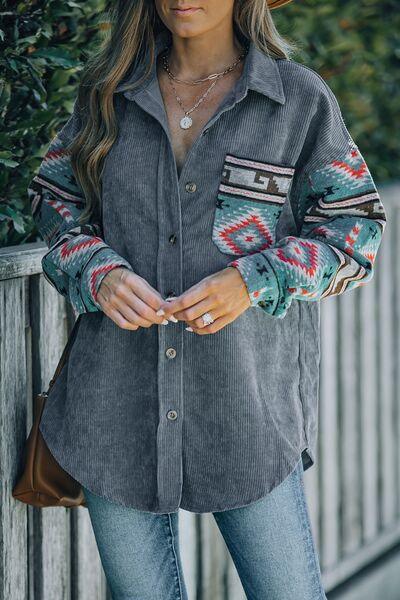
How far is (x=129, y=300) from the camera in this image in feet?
7.52

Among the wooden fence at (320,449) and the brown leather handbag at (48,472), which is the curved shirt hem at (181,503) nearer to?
the brown leather handbag at (48,472)

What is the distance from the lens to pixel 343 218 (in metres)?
2.43

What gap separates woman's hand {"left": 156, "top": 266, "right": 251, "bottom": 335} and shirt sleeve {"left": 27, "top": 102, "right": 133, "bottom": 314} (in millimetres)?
189

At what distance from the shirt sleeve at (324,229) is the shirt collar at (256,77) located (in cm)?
10

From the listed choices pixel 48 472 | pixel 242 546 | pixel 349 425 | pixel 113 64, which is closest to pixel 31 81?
pixel 113 64

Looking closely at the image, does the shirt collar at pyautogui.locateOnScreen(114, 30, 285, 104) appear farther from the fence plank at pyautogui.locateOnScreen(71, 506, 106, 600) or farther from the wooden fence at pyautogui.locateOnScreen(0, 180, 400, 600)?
the fence plank at pyautogui.locateOnScreen(71, 506, 106, 600)

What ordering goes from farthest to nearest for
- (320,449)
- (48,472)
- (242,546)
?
1. (320,449)
2. (48,472)
3. (242,546)

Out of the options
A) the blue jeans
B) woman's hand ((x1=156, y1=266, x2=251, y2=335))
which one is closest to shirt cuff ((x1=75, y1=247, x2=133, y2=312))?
woman's hand ((x1=156, y1=266, x2=251, y2=335))

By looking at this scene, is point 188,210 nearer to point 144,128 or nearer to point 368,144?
point 144,128

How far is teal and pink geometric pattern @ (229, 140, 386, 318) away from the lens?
2.31 m

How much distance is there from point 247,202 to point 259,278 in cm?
20

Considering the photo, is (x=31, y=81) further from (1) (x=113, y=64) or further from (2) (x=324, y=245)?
(2) (x=324, y=245)

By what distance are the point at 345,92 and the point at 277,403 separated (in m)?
2.42

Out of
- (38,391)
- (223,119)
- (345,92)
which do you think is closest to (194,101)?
(223,119)
